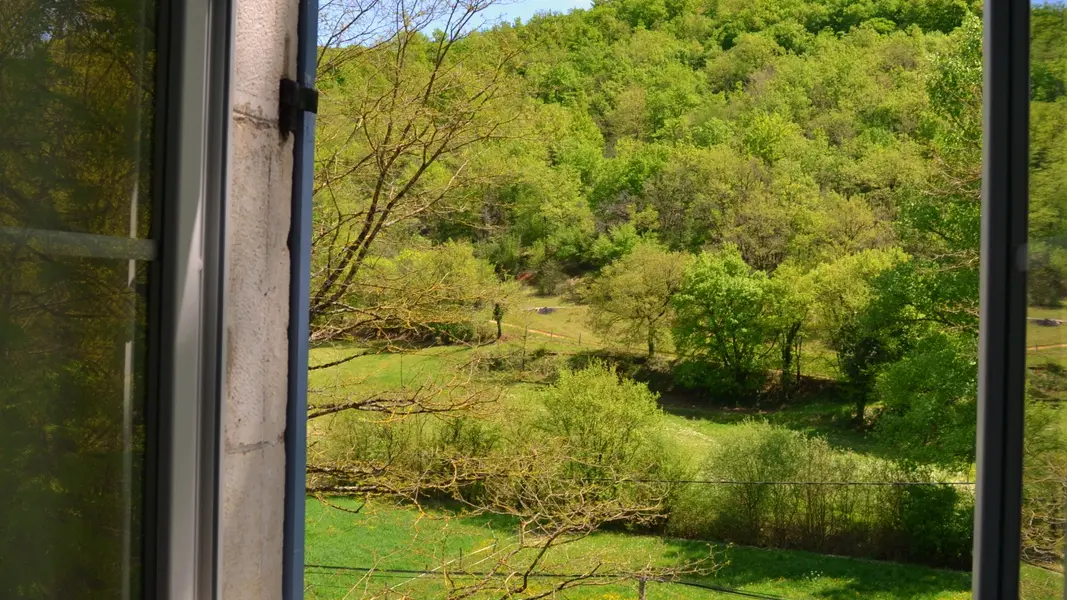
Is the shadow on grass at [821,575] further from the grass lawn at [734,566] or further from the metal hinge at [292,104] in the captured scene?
the metal hinge at [292,104]

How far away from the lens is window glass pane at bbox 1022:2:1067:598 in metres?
0.46

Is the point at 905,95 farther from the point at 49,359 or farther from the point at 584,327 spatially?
the point at 49,359

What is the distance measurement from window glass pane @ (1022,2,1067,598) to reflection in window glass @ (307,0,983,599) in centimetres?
443

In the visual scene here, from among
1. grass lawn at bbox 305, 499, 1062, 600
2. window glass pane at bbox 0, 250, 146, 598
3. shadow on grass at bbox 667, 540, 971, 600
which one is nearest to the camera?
window glass pane at bbox 0, 250, 146, 598

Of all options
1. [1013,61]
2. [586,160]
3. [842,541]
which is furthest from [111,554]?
[586,160]

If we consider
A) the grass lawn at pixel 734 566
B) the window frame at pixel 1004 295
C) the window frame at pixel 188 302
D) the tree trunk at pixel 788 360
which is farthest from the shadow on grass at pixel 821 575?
the window frame at pixel 1004 295

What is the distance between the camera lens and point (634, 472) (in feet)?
40.1

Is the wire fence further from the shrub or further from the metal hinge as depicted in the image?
the metal hinge

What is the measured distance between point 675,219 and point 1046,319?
18306 millimetres

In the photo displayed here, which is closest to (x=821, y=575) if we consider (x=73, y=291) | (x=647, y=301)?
(x=647, y=301)

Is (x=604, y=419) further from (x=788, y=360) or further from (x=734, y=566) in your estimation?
(x=788, y=360)

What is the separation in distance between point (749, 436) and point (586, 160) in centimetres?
699

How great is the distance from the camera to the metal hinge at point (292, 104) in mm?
932

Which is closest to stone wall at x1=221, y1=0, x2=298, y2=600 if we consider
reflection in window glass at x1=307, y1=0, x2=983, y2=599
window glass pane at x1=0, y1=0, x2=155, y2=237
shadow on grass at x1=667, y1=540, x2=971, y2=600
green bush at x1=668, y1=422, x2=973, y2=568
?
window glass pane at x1=0, y1=0, x2=155, y2=237
